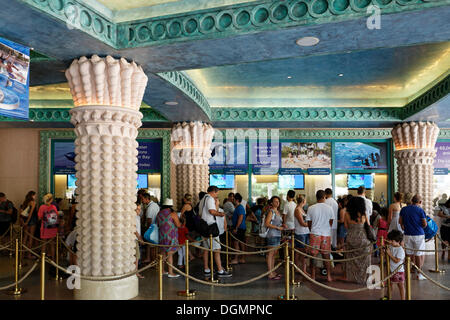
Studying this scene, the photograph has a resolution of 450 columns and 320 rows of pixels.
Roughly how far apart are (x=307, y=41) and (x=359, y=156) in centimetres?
1164

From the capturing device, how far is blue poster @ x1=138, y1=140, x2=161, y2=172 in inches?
623

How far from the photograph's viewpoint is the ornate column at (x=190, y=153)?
11812 mm

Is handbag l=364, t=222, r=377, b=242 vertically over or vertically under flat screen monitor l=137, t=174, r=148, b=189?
under

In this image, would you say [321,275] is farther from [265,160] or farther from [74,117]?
[265,160]

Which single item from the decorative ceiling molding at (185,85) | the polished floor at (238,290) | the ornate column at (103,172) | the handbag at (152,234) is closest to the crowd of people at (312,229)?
the handbag at (152,234)

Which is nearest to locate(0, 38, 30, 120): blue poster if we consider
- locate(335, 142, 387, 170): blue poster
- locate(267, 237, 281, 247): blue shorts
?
locate(267, 237, 281, 247): blue shorts

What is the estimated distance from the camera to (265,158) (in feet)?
52.5

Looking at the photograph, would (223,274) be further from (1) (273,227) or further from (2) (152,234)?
(2) (152,234)

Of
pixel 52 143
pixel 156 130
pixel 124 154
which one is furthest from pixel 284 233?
pixel 52 143

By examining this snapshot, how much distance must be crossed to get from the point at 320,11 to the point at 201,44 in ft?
5.65

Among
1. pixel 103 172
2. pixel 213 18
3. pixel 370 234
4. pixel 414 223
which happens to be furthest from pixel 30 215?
pixel 414 223

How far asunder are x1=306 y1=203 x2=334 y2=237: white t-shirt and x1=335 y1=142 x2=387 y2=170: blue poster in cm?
917

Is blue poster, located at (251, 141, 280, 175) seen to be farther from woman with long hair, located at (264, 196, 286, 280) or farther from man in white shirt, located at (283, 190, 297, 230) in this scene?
woman with long hair, located at (264, 196, 286, 280)

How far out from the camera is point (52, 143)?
621 inches
